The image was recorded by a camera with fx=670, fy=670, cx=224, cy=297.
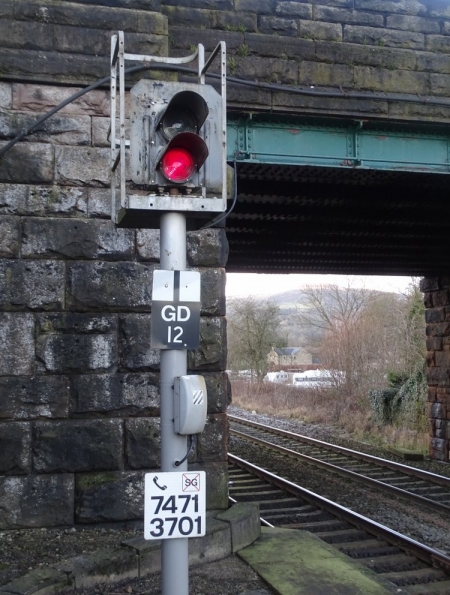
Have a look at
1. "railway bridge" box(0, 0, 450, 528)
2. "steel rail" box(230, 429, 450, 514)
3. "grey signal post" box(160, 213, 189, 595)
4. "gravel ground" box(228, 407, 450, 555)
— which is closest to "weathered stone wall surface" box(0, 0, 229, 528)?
"railway bridge" box(0, 0, 450, 528)

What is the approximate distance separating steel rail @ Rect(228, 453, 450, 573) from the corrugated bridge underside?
4.30m

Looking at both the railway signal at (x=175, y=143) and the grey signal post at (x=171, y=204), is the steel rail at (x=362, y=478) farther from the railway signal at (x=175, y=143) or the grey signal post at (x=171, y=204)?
the railway signal at (x=175, y=143)

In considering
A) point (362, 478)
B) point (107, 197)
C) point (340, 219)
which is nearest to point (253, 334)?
point (362, 478)

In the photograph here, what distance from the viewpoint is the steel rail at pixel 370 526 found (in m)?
7.04

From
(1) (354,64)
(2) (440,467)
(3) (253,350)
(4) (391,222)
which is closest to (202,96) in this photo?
(1) (354,64)

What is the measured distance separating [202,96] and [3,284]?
9.35ft

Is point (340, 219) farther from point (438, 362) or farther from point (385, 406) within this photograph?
point (385, 406)

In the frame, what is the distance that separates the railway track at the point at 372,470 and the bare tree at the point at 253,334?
59.0ft

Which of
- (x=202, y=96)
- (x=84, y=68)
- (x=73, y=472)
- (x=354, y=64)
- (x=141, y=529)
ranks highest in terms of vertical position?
Answer: (x=354, y=64)

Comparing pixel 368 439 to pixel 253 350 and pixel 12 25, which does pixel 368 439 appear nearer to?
pixel 12 25

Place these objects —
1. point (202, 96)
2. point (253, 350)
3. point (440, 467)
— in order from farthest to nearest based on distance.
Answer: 1. point (253, 350)
2. point (440, 467)
3. point (202, 96)

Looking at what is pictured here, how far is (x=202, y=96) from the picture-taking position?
12.6 feet

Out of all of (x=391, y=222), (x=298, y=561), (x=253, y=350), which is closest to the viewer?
(x=298, y=561)

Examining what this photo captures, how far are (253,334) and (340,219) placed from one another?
86.7ft
